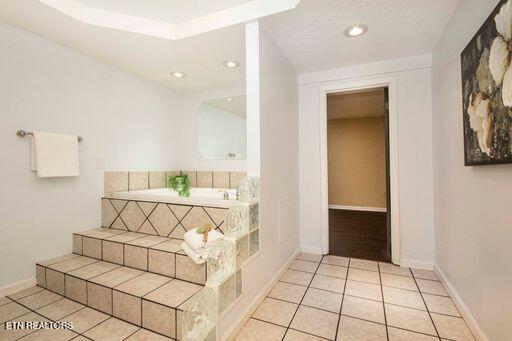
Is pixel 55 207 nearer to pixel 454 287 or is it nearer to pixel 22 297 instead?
pixel 22 297

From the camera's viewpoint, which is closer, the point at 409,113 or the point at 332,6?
the point at 332,6

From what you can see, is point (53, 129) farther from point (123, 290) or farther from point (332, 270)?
point (332, 270)

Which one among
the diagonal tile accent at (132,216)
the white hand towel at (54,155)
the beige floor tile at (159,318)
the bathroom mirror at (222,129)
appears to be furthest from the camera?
the bathroom mirror at (222,129)

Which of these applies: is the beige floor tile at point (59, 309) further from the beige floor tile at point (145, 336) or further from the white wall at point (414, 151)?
the white wall at point (414, 151)

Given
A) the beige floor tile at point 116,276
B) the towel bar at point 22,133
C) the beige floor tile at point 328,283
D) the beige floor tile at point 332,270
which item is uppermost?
the towel bar at point 22,133

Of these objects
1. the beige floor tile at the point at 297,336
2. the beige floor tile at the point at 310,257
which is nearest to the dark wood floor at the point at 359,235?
the beige floor tile at the point at 310,257

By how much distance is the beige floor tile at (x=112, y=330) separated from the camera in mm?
1313

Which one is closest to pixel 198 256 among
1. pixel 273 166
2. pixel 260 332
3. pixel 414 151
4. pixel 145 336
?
pixel 145 336

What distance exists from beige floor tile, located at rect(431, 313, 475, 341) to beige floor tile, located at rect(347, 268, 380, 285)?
53cm

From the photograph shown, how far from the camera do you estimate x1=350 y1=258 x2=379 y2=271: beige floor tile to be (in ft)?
7.58

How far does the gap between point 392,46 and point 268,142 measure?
157 cm

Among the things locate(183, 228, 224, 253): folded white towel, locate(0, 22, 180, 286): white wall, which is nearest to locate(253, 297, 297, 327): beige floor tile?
locate(183, 228, 224, 253): folded white towel

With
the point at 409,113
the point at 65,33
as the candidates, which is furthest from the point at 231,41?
the point at 409,113

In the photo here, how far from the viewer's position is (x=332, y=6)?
1.60 metres
